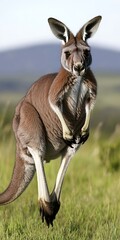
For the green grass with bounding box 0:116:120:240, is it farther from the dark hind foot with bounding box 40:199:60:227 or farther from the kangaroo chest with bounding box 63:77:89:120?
the kangaroo chest with bounding box 63:77:89:120

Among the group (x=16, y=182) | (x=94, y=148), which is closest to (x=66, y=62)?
(x=16, y=182)

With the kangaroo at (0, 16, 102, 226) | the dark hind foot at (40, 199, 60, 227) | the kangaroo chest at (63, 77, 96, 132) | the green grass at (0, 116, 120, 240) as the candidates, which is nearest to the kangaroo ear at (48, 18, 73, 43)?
the kangaroo at (0, 16, 102, 226)

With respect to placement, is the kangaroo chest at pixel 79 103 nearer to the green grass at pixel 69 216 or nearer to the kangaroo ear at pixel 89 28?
the kangaroo ear at pixel 89 28

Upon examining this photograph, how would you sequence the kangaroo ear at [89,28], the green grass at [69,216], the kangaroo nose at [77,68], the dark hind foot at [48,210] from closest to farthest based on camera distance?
the kangaroo nose at [77,68]
the kangaroo ear at [89,28]
the dark hind foot at [48,210]
the green grass at [69,216]

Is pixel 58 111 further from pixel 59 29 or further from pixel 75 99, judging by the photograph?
pixel 59 29

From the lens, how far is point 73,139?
16.0 feet

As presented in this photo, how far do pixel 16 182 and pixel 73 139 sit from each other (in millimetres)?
1012

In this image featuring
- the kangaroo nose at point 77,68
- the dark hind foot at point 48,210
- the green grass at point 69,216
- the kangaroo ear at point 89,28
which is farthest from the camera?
the green grass at point 69,216

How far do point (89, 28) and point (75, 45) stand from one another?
0.23m

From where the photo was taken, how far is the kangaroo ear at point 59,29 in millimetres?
4859

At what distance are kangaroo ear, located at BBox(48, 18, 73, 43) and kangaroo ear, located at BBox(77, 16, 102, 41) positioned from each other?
8 centimetres

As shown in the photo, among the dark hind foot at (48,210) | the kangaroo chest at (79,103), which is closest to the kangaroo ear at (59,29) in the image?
the kangaroo chest at (79,103)

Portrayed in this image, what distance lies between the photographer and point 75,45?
15.6ft

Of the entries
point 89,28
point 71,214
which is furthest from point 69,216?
point 89,28
